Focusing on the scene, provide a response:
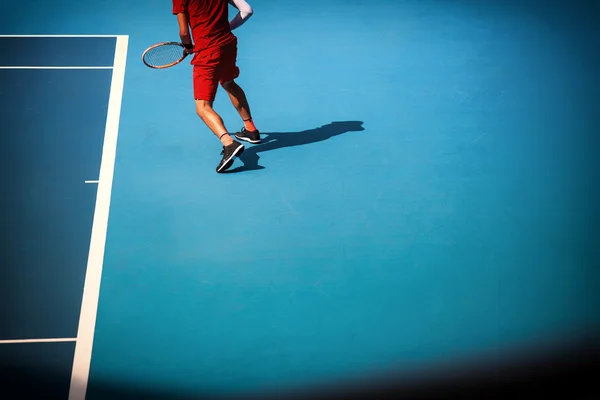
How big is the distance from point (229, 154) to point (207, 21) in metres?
1.14

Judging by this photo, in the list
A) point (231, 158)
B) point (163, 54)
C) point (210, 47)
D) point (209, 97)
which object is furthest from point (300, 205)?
point (163, 54)

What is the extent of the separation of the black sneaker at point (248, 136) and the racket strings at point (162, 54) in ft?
2.90

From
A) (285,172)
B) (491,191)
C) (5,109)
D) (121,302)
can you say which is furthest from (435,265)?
(5,109)

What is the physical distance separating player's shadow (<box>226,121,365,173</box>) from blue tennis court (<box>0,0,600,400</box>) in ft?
0.07

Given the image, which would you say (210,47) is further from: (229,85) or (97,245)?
(97,245)

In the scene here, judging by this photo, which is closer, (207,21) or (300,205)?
(300,205)

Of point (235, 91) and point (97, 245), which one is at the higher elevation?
point (235, 91)

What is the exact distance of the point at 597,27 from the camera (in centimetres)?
905

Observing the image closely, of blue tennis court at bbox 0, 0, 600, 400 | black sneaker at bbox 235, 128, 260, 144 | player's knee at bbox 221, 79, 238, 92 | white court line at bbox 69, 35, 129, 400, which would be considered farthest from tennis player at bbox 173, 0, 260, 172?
white court line at bbox 69, 35, 129, 400

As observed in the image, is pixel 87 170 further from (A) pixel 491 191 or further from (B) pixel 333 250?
(A) pixel 491 191

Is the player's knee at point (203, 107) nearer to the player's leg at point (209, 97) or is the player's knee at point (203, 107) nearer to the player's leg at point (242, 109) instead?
the player's leg at point (209, 97)

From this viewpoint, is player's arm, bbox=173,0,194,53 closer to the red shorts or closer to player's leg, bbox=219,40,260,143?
the red shorts

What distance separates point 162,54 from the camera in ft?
23.5

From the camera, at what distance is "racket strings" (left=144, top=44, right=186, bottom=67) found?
711cm
